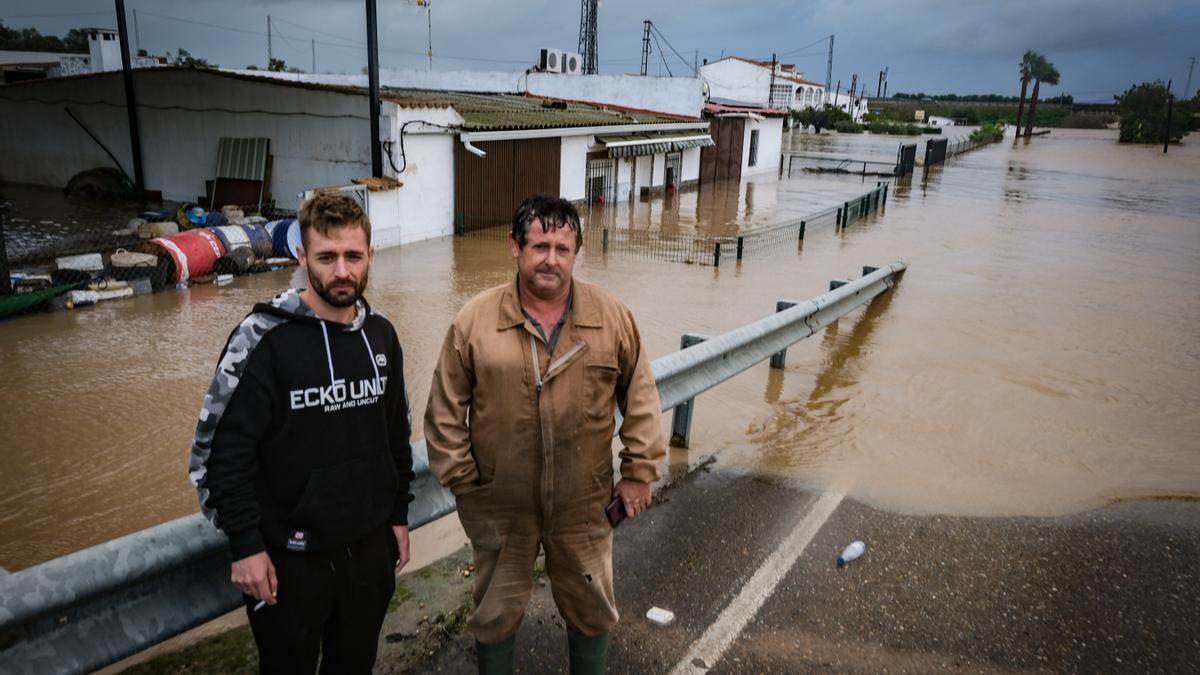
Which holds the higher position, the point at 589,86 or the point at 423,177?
the point at 589,86

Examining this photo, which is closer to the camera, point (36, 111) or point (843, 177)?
point (36, 111)

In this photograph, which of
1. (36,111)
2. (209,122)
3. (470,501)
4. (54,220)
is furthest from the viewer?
(36,111)

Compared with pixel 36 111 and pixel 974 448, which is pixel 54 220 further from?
pixel 974 448

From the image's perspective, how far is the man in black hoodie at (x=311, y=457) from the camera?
2160 mm

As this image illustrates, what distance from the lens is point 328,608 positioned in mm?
2373

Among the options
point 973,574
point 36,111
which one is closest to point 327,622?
point 973,574

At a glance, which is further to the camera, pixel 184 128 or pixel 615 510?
pixel 184 128

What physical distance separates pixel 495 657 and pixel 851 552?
211cm

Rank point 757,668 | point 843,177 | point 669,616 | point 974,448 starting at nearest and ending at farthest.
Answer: point 757,668, point 669,616, point 974,448, point 843,177

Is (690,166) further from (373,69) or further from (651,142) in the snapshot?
(373,69)

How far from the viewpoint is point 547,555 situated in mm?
2838

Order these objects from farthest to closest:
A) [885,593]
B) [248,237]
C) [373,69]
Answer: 1. [373,69]
2. [248,237]
3. [885,593]

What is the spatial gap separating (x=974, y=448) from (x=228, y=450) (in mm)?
5634

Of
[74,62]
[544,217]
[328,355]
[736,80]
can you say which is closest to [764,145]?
[74,62]
